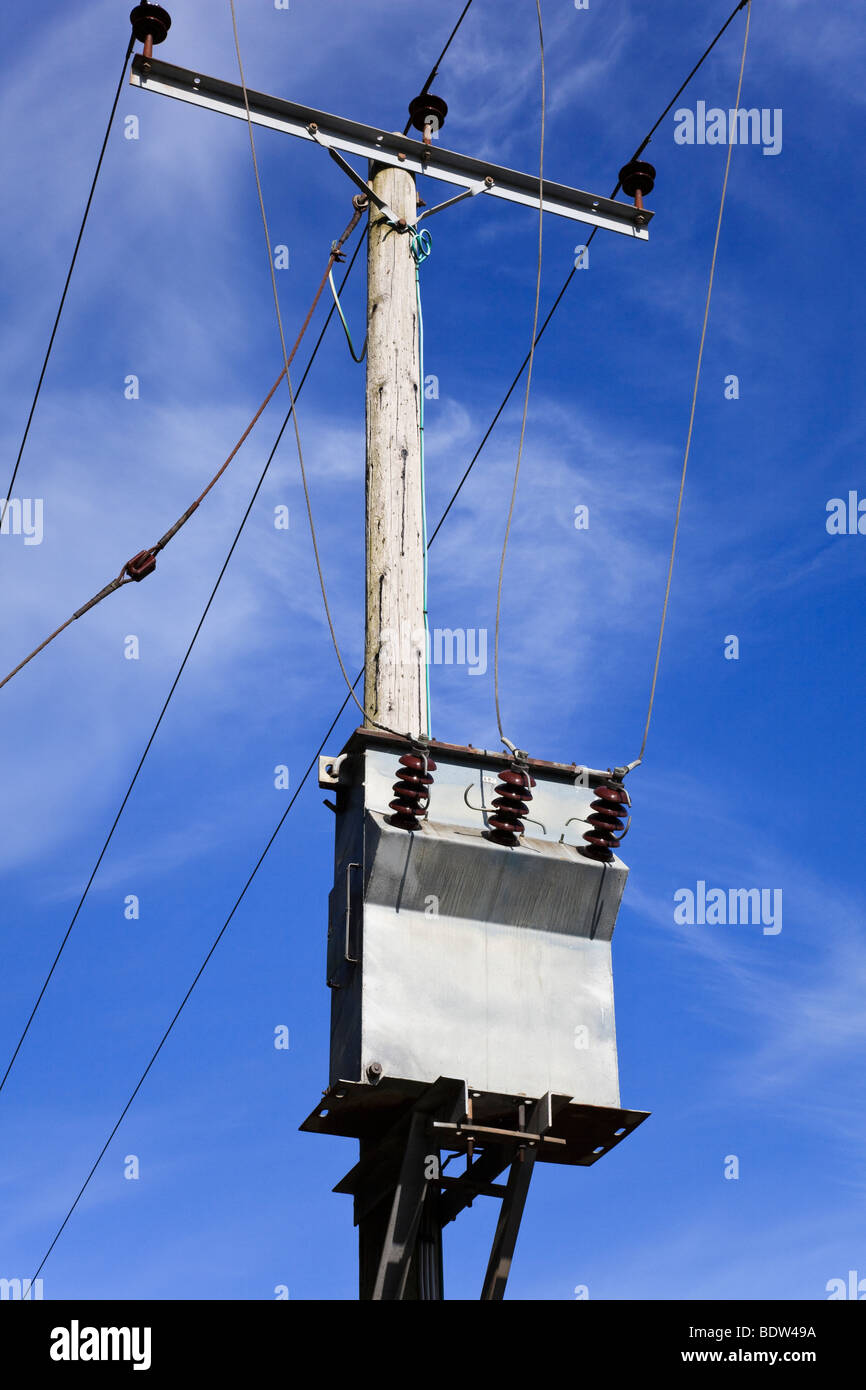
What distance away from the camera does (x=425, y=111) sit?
9.30 meters

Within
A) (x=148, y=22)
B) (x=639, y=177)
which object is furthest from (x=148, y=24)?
(x=639, y=177)

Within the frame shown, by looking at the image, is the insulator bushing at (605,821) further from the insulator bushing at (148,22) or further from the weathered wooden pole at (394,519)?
the insulator bushing at (148,22)

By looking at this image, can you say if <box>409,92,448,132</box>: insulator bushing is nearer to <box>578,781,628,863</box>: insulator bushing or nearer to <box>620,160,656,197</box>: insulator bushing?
<box>620,160,656,197</box>: insulator bushing

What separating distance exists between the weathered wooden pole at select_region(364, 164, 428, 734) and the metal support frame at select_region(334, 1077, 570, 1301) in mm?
1690

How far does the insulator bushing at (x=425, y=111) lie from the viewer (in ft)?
30.5

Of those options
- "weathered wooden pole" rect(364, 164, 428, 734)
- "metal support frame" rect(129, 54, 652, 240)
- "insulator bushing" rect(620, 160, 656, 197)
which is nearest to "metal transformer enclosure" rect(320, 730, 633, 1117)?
"weathered wooden pole" rect(364, 164, 428, 734)

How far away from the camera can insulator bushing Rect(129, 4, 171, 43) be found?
29.6ft

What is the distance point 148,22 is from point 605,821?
4.98m

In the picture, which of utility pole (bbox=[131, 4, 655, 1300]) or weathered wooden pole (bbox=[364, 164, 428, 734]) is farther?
weathered wooden pole (bbox=[364, 164, 428, 734])

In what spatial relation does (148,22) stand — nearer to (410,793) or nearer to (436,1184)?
(410,793)
